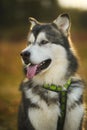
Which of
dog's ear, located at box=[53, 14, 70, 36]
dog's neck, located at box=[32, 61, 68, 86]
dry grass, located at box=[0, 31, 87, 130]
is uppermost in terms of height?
dog's ear, located at box=[53, 14, 70, 36]

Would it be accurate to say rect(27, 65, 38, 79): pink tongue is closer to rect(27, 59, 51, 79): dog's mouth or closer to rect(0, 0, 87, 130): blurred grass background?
rect(27, 59, 51, 79): dog's mouth

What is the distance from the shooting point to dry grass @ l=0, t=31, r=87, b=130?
1024 cm

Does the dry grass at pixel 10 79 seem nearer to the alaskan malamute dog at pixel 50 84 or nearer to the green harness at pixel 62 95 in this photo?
the alaskan malamute dog at pixel 50 84

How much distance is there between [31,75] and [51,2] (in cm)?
2987

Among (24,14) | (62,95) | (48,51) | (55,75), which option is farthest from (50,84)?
(24,14)

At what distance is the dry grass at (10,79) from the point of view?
33.6 ft

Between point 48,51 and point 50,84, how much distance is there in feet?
1.61

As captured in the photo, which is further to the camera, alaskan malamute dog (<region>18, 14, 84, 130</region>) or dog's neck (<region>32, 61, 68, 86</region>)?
dog's neck (<region>32, 61, 68, 86</region>)

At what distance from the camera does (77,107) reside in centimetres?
761

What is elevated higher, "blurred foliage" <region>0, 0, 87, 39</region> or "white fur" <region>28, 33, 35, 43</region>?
"white fur" <region>28, 33, 35, 43</region>

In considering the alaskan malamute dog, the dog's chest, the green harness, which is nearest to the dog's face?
the alaskan malamute dog

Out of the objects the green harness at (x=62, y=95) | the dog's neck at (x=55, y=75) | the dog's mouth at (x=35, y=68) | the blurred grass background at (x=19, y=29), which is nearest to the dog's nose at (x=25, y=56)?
the dog's mouth at (x=35, y=68)

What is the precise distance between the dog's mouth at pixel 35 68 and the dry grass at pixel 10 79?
2067 millimetres

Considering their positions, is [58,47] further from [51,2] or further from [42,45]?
[51,2]
